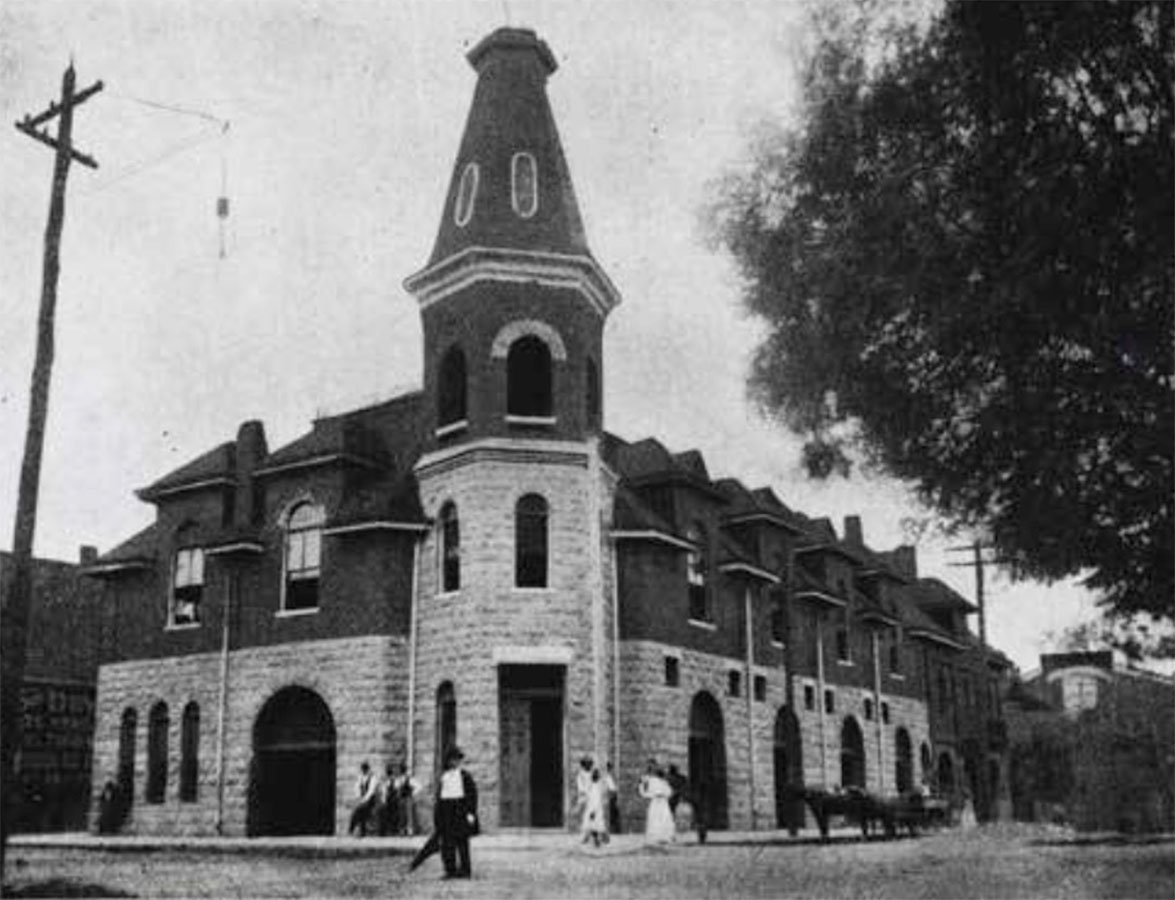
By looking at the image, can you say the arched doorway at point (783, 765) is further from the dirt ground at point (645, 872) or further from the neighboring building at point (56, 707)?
the neighboring building at point (56, 707)

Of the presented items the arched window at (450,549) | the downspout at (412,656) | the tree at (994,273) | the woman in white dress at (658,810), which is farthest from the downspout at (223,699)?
the tree at (994,273)

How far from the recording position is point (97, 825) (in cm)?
3325

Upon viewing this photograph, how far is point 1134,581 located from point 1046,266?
15.7 feet

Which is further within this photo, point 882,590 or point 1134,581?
point 882,590

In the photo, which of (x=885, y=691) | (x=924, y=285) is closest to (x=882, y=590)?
(x=885, y=691)

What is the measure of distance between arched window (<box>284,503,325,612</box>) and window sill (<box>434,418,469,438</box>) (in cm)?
348

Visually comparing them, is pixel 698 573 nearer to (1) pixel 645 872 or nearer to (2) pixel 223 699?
(2) pixel 223 699

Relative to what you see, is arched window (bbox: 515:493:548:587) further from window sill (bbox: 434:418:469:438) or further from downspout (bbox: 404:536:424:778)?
downspout (bbox: 404:536:424:778)

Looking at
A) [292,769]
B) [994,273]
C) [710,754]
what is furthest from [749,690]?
[994,273]

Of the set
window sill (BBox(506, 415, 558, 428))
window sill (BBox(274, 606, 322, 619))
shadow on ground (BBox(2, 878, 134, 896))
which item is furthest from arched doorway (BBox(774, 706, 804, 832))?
shadow on ground (BBox(2, 878, 134, 896))

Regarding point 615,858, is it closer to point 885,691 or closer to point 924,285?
point 924,285

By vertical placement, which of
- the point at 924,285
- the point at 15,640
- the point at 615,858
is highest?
the point at 924,285

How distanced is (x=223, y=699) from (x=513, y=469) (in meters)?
8.60

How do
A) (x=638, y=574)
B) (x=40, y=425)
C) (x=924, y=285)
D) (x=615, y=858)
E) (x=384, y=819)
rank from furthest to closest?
(x=638, y=574) → (x=384, y=819) → (x=615, y=858) → (x=40, y=425) → (x=924, y=285)
